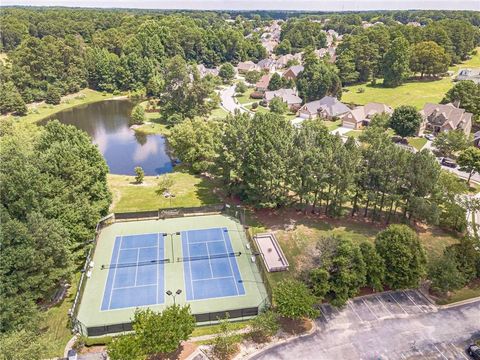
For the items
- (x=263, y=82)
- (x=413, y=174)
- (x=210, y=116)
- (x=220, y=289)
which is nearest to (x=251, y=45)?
(x=263, y=82)

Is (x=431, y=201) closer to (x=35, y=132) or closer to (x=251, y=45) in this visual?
(x=35, y=132)

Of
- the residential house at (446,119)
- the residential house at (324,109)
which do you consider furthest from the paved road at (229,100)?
the residential house at (446,119)

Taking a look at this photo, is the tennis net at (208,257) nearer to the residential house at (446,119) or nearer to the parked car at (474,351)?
the parked car at (474,351)

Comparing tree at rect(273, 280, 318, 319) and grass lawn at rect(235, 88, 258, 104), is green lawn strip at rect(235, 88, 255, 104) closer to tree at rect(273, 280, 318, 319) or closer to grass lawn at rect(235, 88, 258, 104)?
grass lawn at rect(235, 88, 258, 104)

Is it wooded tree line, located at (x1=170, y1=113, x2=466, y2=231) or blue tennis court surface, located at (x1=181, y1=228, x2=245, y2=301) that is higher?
wooded tree line, located at (x1=170, y1=113, x2=466, y2=231)

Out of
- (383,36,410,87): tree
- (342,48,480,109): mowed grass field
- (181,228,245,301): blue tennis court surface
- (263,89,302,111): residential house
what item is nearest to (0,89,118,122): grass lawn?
(263,89,302,111): residential house

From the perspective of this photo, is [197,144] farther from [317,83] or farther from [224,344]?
[317,83]

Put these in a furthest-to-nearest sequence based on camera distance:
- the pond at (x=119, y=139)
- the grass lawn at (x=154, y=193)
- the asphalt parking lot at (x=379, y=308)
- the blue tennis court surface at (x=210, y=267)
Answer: the pond at (x=119, y=139)
the grass lawn at (x=154, y=193)
the blue tennis court surface at (x=210, y=267)
the asphalt parking lot at (x=379, y=308)
